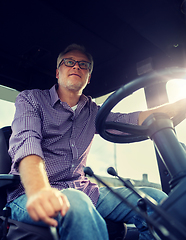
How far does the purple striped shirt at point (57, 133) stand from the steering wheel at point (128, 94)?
32 centimetres

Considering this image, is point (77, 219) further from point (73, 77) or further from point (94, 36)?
point (94, 36)

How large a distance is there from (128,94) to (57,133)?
0.64 meters

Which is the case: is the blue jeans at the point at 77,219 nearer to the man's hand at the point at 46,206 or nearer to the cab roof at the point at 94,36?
the man's hand at the point at 46,206

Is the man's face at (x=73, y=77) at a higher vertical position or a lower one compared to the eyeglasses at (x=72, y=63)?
lower

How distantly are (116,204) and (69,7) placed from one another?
47.5 inches

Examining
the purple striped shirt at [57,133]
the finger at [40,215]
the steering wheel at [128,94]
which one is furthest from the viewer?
the purple striped shirt at [57,133]

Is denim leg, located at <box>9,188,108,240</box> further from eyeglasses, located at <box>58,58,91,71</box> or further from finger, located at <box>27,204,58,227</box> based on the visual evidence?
A: eyeglasses, located at <box>58,58,91,71</box>

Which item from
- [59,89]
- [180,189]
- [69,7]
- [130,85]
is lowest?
[180,189]

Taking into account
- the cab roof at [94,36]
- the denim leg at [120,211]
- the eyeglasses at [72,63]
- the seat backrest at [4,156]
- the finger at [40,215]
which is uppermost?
the cab roof at [94,36]

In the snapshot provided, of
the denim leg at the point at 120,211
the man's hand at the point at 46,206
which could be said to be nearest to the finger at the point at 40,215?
the man's hand at the point at 46,206

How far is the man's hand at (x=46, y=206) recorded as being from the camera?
539 millimetres

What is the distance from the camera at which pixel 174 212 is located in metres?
0.54

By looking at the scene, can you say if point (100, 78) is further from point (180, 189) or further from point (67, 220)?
point (180, 189)

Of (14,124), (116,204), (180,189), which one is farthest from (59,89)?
(180,189)
